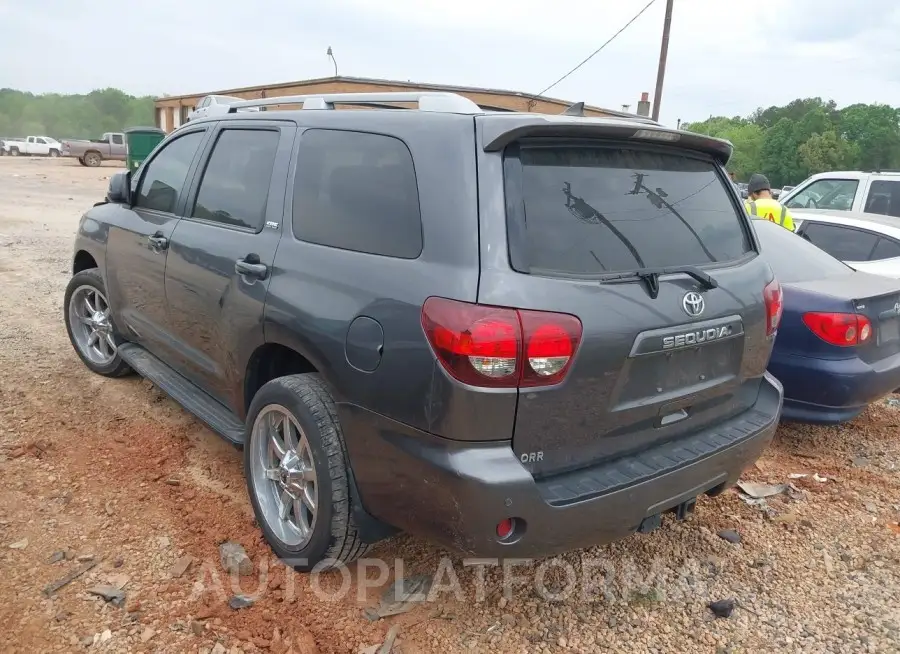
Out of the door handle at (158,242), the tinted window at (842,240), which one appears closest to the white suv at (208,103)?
the door handle at (158,242)

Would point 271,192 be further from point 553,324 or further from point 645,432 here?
point 645,432

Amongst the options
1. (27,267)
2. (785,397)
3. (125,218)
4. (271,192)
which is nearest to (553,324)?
(271,192)

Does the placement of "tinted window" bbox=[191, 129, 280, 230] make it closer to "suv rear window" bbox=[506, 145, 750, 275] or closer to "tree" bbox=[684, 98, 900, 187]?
"suv rear window" bbox=[506, 145, 750, 275]

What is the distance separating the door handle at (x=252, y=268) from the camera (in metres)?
2.88

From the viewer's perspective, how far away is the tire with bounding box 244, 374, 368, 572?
2584 mm

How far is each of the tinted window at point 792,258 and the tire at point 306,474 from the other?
3.16 m

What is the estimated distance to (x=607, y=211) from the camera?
246cm

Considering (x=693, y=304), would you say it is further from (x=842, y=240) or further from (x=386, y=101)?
(x=842, y=240)

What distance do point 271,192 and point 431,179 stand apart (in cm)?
102

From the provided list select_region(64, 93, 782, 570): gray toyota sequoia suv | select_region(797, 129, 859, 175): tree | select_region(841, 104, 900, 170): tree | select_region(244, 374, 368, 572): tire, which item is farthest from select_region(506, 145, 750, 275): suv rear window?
select_region(841, 104, 900, 170): tree

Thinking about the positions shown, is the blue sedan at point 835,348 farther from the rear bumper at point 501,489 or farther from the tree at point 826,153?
the tree at point 826,153

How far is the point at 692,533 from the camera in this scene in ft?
11.1

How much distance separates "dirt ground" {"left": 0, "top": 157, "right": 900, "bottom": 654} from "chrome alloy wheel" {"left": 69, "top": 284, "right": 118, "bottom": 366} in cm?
70

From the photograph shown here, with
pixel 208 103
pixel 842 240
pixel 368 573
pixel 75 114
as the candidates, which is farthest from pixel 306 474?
pixel 75 114
